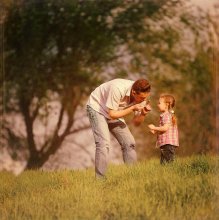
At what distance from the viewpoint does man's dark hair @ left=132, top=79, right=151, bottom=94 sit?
3029mm

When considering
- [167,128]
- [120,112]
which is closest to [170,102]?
[167,128]

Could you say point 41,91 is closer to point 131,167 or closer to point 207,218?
point 131,167

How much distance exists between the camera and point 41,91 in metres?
3.20

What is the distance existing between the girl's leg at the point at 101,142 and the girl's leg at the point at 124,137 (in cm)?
5

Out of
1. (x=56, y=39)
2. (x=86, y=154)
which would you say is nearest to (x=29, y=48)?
(x=56, y=39)

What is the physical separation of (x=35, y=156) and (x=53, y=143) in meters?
0.14

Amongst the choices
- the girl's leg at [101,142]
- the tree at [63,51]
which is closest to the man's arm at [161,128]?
the girl's leg at [101,142]

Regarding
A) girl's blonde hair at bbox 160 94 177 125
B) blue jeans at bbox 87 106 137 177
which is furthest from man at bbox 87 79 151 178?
girl's blonde hair at bbox 160 94 177 125

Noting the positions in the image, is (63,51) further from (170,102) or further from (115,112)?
(170,102)

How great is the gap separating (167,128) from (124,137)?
0.24 meters

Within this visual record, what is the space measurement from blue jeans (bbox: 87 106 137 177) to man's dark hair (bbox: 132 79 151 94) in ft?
0.66

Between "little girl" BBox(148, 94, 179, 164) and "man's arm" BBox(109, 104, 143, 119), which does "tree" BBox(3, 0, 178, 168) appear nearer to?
"man's arm" BBox(109, 104, 143, 119)

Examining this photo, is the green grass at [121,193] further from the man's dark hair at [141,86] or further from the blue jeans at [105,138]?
the man's dark hair at [141,86]

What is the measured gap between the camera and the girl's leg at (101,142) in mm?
3053
